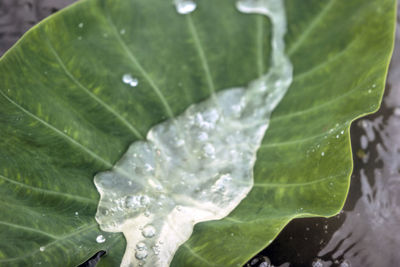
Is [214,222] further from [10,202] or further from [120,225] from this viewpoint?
[10,202]

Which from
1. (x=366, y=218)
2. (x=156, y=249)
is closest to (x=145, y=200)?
(x=156, y=249)

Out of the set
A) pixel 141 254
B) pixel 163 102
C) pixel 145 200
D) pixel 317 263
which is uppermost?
pixel 163 102

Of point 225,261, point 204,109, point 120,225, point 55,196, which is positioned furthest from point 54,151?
point 225,261

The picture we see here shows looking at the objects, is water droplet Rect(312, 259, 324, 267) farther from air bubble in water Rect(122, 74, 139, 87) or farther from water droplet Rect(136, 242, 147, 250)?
air bubble in water Rect(122, 74, 139, 87)

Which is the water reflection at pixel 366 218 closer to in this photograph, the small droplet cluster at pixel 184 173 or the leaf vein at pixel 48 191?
the small droplet cluster at pixel 184 173

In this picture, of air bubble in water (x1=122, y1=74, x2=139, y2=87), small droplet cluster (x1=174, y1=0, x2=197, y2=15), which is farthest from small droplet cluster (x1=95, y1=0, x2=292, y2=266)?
small droplet cluster (x1=174, y1=0, x2=197, y2=15)

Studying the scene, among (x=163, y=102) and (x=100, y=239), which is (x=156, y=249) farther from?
(x=163, y=102)

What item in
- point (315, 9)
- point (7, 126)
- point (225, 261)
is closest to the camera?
point (315, 9)
